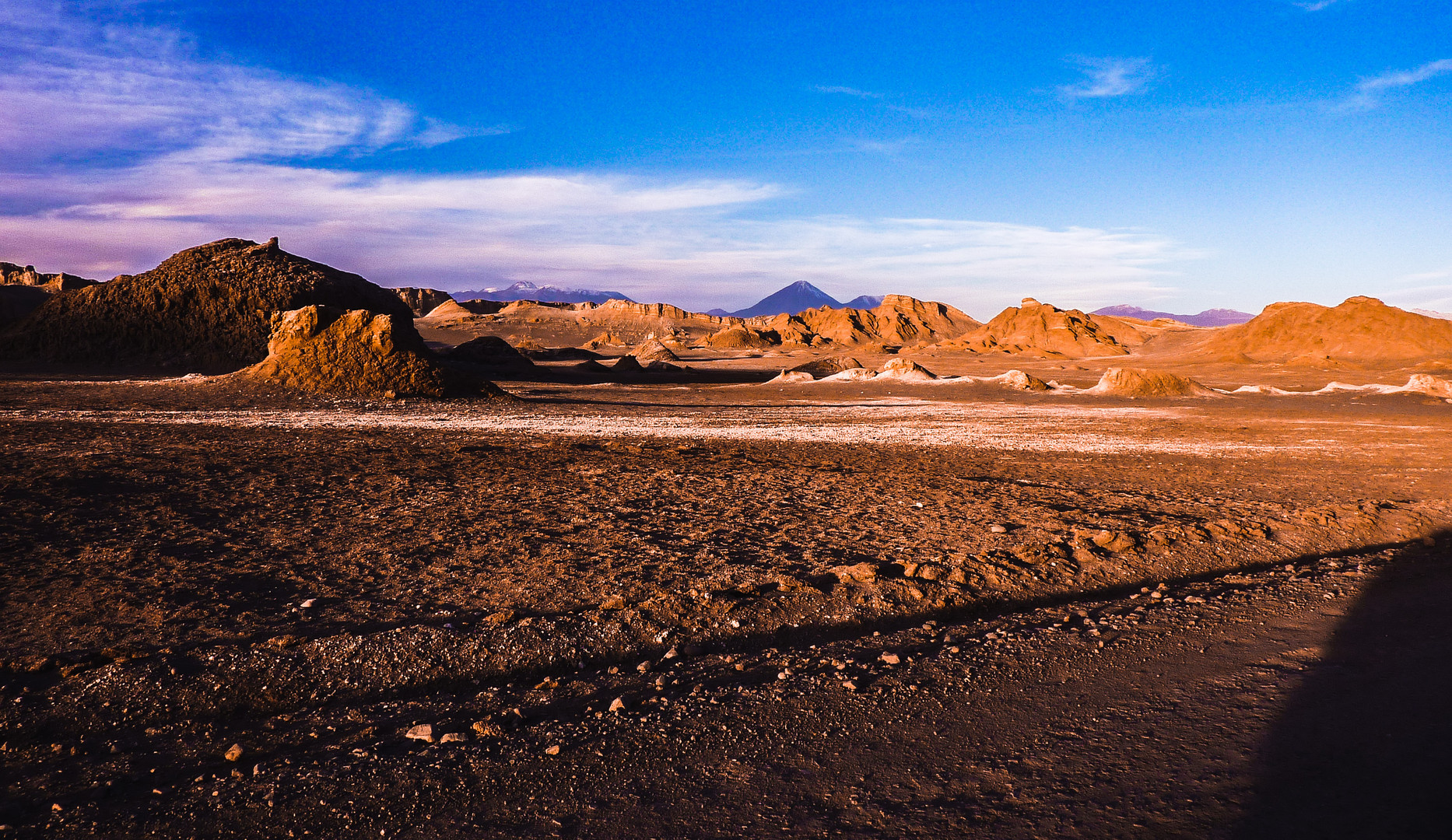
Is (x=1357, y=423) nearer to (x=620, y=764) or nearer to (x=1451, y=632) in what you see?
(x=1451, y=632)

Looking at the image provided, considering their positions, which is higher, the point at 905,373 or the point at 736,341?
the point at 736,341

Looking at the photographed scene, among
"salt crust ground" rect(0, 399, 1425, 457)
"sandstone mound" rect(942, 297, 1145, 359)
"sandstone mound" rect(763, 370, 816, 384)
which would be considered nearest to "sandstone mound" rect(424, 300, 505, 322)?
"sandstone mound" rect(942, 297, 1145, 359)

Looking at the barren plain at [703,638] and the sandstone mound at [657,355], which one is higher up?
the sandstone mound at [657,355]

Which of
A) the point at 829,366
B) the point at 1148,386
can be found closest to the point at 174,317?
the point at 829,366

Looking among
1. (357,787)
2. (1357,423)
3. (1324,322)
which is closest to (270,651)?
(357,787)

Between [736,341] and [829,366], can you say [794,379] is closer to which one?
[829,366]

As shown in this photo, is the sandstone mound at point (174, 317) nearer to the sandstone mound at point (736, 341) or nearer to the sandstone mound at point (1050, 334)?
the sandstone mound at point (736, 341)

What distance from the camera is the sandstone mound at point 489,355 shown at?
1642 inches

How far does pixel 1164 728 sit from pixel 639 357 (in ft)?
209

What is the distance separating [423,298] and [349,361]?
395 feet

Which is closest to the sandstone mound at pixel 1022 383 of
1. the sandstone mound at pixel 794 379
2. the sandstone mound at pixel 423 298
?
the sandstone mound at pixel 794 379

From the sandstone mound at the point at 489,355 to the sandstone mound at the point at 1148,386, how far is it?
30.1 metres

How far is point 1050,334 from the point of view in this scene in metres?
82.5

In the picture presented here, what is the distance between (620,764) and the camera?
3.05 metres
